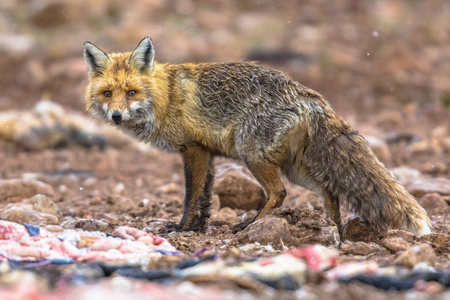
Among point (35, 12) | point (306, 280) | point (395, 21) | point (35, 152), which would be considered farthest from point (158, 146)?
point (395, 21)

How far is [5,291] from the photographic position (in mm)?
3492

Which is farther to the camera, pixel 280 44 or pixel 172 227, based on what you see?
pixel 280 44

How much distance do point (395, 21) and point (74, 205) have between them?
17825mm

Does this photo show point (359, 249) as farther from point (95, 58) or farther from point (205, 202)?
point (95, 58)

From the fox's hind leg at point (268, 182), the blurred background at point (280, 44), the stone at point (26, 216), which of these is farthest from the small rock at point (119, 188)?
the blurred background at point (280, 44)

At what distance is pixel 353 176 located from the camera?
20.3 feet

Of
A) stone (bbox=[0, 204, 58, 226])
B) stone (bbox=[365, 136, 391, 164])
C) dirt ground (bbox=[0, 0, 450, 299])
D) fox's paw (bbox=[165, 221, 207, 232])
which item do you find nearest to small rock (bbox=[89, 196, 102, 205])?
dirt ground (bbox=[0, 0, 450, 299])

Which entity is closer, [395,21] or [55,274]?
[55,274]

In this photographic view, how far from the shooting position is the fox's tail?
6.09 metres

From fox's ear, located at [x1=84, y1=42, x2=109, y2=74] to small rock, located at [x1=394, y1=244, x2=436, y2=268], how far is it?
13.1 ft

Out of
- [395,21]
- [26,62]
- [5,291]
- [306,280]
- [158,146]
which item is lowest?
[5,291]

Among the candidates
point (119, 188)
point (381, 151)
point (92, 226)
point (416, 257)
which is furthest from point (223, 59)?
point (416, 257)

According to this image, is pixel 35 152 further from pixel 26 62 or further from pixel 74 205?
pixel 26 62

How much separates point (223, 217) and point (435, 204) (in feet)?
9.35
